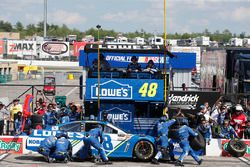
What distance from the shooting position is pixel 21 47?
112m

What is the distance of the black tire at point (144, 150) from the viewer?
17578mm

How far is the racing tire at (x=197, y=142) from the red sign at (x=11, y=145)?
17.9 ft

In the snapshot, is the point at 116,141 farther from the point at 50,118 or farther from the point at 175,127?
the point at 50,118

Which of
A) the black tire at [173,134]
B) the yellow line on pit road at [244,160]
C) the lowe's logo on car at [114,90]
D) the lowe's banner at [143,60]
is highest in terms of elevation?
the lowe's banner at [143,60]

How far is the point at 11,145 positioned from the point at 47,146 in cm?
265

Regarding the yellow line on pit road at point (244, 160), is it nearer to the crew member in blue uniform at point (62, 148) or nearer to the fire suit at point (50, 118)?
the crew member in blue uniform at point (62, 148)

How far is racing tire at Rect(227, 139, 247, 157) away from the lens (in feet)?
62.6

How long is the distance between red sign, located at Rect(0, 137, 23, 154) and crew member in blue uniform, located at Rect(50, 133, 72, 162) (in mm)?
2317

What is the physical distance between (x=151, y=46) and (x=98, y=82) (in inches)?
88.5

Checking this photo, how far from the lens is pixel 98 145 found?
1698cm

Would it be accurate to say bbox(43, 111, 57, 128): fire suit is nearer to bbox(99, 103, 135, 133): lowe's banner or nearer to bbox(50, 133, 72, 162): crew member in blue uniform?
bbox(99, 103, 135, 133): lowe's banner

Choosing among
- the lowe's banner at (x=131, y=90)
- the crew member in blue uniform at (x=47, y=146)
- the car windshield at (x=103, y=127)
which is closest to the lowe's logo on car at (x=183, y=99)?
the lowe's banner at (x=131, y=90)

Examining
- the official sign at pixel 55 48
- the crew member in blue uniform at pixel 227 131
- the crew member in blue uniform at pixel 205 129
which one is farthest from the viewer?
the official sign at pixel 55 48

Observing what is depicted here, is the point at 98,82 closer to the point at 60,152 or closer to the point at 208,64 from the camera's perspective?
the point at 60,152
